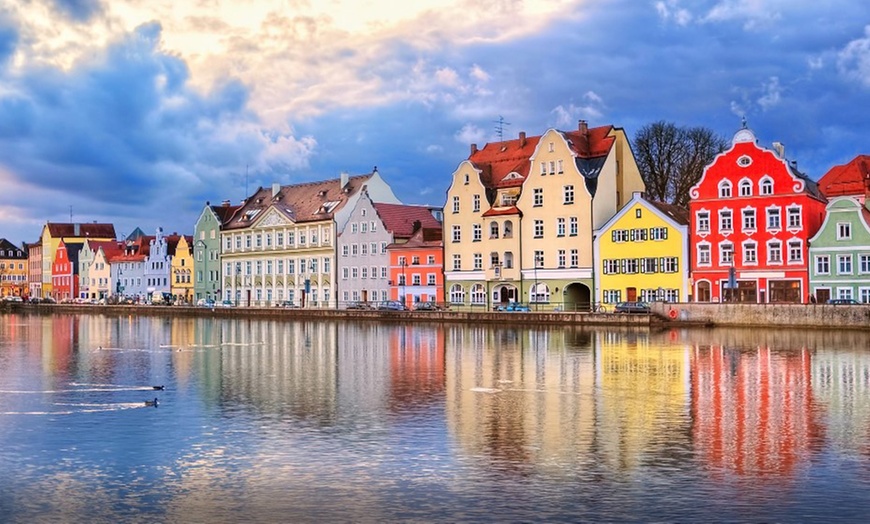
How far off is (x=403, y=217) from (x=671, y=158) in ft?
88.9

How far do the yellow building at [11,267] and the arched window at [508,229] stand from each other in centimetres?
13236

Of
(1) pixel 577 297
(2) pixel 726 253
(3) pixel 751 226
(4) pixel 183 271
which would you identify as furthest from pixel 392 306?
(4) pixel 183 271

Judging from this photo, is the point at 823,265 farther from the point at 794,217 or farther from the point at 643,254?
the point at 643,254

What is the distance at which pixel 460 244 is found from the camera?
9025 cm

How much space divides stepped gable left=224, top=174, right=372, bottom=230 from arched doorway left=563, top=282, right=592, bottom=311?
32.3 meters

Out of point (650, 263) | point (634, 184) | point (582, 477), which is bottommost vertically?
point (582, 477)

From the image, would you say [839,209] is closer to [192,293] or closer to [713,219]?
[713,219]

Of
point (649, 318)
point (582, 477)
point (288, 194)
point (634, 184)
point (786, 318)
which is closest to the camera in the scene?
point (582, 477)

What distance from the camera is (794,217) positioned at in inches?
2768

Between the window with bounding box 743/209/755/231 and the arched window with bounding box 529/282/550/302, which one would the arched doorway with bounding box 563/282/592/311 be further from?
the window with bounding box 743/209/755/231

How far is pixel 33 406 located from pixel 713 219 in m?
55.5

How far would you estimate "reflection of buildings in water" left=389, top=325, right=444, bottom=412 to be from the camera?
30853mm

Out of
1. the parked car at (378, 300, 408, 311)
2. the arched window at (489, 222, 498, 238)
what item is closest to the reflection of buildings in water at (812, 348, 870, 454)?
the arched window at (489, 222, 498, 238)

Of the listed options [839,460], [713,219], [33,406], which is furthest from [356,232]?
[839,460]
